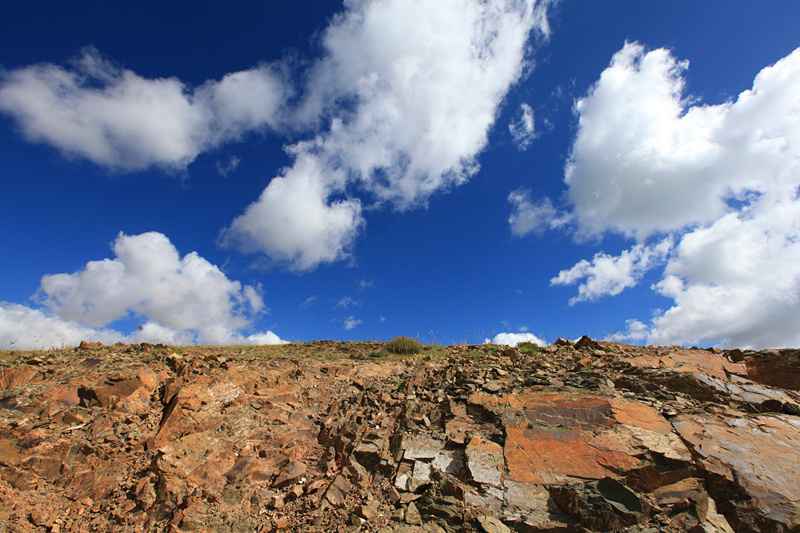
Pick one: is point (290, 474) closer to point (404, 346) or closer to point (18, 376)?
point (18, 376)

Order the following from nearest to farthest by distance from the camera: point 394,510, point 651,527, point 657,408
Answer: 1. point 651,527
2. point 394,510
3. point 657,408

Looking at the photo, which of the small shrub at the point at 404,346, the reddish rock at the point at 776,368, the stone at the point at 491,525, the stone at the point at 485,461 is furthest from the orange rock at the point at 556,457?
the small shrub at the point at 404,346

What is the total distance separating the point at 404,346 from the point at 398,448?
6835mm

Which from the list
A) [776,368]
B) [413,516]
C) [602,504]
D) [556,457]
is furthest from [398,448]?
[776,368]

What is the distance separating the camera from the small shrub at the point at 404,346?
13852 millimetres

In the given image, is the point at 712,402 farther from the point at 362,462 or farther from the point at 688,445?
the point at 362,462

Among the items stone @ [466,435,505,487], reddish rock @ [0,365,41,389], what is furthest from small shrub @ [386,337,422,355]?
reddish rock @ [0,365,41,389]

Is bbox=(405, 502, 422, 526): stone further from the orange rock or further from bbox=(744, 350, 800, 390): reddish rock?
bbox=(744, 350, 800, 390): reddish rock

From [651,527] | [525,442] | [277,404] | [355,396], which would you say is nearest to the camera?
[651,527]

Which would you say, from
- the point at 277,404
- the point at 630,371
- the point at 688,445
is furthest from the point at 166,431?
the point at 630,371

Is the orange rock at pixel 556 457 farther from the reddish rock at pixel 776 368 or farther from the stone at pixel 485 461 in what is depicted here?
the reddish rock at pixel 776 368

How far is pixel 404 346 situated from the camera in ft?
45.7

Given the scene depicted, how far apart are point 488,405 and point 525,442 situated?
1.30 m

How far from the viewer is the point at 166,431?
7.36 m
